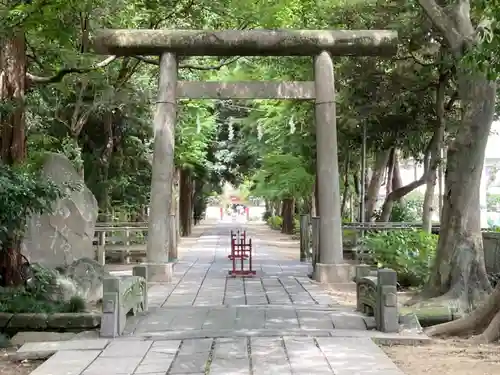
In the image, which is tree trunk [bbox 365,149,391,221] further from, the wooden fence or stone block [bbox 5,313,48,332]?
stone block [bbox 5,313,48,332]

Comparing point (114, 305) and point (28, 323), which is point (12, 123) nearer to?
point (28, 323)

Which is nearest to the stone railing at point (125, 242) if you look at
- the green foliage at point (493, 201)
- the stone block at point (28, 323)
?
the stone block at point (28, 323)

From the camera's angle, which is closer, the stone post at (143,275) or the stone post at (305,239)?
the stone post at (143,275)

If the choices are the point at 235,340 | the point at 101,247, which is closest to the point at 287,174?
the point at 101,247

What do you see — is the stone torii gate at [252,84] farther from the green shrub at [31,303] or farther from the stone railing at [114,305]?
the stone railing at [114,305]

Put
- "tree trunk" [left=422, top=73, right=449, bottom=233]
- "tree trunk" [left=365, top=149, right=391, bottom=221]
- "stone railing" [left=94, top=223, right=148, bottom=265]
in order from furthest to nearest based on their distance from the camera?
"tree trunk" [left=365, top=149, right=391, bottom=221], "stone railing" [left=94, top=223, right=148, bottom=265], "tree trunk" [left=422, top=73, right=449, bottom=233]

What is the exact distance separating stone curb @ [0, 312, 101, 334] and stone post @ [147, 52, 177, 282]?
4.40 meters

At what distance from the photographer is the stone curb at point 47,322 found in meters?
9.06

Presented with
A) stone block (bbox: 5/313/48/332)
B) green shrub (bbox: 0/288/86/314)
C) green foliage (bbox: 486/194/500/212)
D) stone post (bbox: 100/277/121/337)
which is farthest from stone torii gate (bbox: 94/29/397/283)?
green foliage (bbox: 486/194/500/212)

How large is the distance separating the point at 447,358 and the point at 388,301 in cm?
128

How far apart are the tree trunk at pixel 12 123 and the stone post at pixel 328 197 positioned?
617 cm

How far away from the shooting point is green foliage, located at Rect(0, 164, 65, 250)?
25.3 feet

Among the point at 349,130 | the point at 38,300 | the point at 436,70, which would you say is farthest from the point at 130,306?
the point at 349,130

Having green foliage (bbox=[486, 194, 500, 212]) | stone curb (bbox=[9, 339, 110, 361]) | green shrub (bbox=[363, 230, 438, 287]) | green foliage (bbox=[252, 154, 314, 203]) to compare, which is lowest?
stone curb (bbox=[9, 339, 110, 361])
